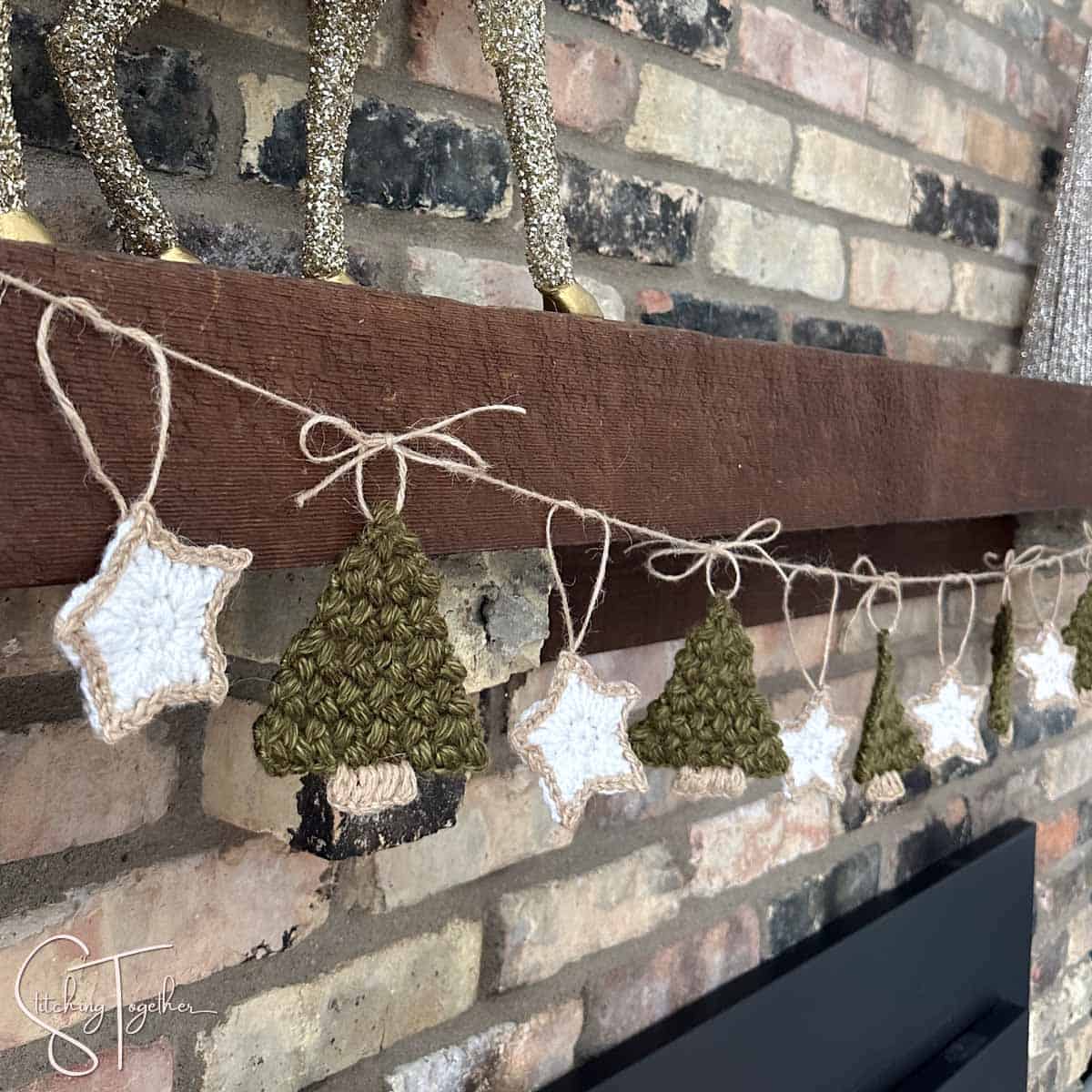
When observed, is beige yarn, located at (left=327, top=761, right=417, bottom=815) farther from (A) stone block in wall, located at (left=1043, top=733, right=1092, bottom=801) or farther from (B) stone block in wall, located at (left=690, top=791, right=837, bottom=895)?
(A) stone block in wall, located at (left=1043, top=733, right=1092, bottom=801)

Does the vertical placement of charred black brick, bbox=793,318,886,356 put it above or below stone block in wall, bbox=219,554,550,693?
above

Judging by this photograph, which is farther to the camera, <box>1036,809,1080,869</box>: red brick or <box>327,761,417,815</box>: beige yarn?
<box>1036,809,1080,869</box>: red brick

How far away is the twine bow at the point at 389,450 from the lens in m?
0.44

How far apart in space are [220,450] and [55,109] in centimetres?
26

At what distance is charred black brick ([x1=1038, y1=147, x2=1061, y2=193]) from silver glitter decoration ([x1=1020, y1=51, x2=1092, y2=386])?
0.28ft

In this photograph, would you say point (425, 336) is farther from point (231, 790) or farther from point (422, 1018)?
point (422, 1018)

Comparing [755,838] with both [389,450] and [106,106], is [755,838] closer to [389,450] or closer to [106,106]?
[389,450]

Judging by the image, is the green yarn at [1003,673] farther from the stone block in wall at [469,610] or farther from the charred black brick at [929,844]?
the stone block in wall at [469,610]

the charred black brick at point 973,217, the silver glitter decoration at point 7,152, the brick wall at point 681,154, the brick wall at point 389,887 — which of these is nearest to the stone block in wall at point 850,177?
the brick wall at point 681,154

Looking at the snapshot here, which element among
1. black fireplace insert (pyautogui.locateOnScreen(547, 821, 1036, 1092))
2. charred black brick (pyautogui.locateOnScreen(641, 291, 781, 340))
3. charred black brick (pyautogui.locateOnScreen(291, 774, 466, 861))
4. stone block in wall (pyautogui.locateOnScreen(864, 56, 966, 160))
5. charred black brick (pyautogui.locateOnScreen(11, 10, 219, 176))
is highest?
stone block in wall (pyautogui.locateOnScreen(864, 56, 966, 160))

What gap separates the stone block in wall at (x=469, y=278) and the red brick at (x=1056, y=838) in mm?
1162

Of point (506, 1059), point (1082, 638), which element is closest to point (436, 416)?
point (506, 1059)

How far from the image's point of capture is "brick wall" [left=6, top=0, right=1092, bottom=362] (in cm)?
59
